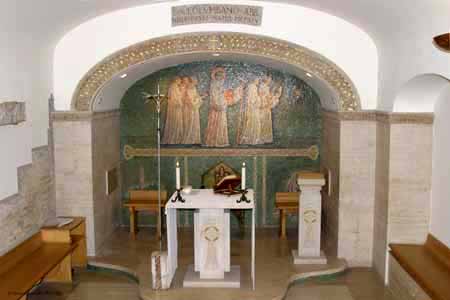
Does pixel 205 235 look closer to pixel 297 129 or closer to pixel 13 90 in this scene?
pixel 13 90

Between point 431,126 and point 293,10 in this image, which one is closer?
point 431,126

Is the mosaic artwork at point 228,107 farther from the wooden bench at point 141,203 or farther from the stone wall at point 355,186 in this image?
the stone wall at point 355,186

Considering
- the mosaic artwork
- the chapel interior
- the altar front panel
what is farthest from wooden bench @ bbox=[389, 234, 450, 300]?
the mosaic artwork

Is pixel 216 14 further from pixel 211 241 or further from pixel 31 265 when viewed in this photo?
pixel 31 265

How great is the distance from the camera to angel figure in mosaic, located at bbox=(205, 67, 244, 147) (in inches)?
370

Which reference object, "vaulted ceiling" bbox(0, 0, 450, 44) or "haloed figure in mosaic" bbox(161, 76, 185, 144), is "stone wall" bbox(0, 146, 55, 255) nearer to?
"vaulted ceiling" bbox(0, 0, 450, 44)

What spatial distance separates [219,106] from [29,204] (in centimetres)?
399

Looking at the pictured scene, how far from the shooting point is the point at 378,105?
7375 millimetres

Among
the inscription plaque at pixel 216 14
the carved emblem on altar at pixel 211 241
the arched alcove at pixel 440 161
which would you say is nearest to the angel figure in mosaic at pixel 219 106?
the inscription plaque at pixel 216 14

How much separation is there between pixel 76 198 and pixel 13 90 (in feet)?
7.27

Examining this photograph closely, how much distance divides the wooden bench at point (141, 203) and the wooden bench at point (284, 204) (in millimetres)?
2100

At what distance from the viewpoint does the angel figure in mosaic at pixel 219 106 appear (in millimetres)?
9398

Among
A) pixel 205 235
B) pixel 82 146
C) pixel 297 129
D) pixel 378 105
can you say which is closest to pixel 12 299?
pixel 205 235

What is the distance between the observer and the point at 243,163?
6.71 m
